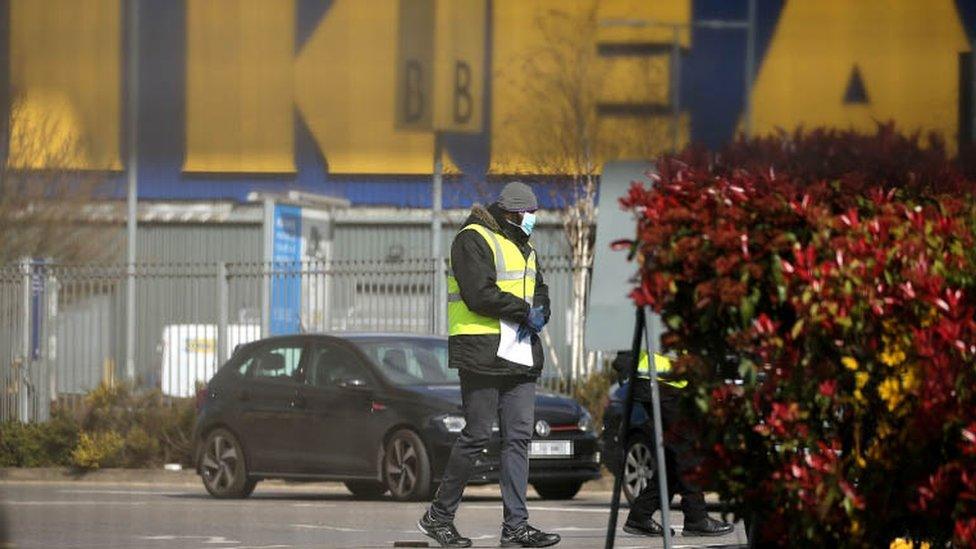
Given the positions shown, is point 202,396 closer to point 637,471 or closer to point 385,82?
point 637,471

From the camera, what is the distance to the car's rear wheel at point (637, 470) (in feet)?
46.2

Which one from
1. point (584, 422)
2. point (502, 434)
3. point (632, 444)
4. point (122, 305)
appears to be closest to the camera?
point (122, 305)

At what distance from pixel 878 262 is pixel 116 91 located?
363 cm

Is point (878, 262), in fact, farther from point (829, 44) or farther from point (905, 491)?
point (829, 44)

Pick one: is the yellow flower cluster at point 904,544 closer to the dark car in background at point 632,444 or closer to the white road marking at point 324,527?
the white road marking at point 324,527

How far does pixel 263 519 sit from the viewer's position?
12.5m

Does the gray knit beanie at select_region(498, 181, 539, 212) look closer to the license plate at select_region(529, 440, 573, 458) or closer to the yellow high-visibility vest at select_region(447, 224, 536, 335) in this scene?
the yellow high-visibility vest at select_region(447, 224, 536, 335)

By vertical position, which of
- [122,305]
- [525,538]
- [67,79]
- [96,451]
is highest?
[67,79]

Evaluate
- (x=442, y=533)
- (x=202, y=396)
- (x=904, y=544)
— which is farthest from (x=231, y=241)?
(x=202, y=396)

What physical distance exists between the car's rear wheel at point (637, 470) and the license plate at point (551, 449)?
68 centimetres

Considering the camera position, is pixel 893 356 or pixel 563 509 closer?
pixel 893 356

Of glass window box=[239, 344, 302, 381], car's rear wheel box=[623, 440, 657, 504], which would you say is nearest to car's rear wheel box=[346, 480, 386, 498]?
glass window box=[239, 344, 302, 381]

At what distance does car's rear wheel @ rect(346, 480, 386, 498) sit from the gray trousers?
20.2ft

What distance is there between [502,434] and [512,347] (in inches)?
18.8
